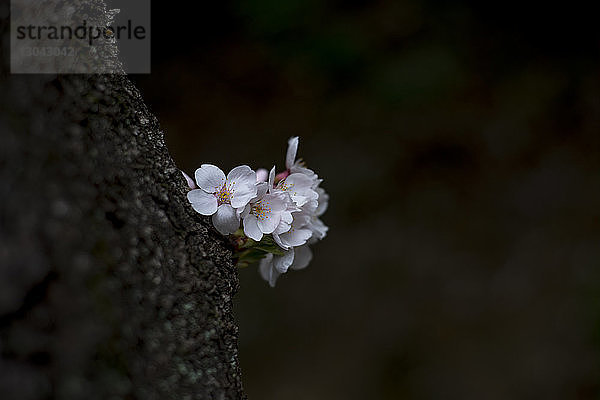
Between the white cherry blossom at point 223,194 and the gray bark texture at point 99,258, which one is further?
the white cherry blossom at point 223,194

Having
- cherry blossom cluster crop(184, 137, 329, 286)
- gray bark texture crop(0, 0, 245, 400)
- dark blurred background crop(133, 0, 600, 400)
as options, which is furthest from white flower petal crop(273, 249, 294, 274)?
dark blurred background crop(133, 0, 600, 400)

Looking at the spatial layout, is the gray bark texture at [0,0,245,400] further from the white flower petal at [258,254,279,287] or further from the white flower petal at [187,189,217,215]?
the white flower petal at [258,254,279,287]

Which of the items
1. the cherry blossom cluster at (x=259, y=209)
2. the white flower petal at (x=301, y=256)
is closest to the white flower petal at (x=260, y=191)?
the cherry blossom cluster at (x=259, y=209)

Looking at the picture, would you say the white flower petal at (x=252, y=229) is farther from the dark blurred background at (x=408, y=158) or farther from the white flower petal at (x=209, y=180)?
the dark blurred background at (x=408, y=158)

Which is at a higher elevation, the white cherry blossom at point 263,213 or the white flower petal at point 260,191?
the white flower petal at point 260,191

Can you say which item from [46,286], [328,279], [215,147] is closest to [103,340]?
[46,286]
